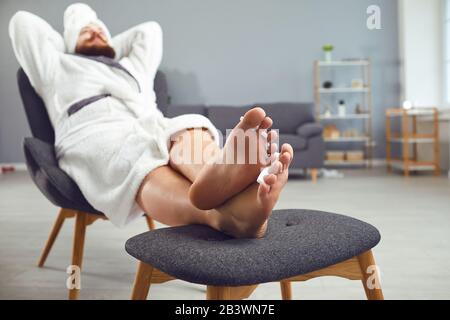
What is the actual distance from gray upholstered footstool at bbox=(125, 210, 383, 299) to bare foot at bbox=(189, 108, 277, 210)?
0.10m

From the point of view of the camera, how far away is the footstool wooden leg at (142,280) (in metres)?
0.92

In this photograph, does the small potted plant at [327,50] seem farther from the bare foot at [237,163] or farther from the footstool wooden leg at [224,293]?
the footstool wooden leg at [224,293]

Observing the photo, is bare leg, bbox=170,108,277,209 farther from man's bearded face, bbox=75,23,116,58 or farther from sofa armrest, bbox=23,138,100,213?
man's bearded face, bbox=75,23,116,58

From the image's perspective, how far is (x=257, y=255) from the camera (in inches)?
30.1

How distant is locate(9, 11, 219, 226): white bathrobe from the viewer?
121 cm

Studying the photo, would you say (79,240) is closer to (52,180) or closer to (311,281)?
(52,180)

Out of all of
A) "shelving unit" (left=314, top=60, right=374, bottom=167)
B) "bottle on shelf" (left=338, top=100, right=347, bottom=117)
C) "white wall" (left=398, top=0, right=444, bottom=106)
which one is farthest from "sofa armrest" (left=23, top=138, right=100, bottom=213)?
"white wall" (left=398, top=0, right=444, bottom=106)

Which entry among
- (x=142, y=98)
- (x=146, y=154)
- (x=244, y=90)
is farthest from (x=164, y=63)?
(x=146, y=154)

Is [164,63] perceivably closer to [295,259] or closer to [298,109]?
[298,109]

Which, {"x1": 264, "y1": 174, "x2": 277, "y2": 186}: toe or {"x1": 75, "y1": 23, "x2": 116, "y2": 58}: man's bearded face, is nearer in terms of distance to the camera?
{"x1": 264, "y1": 174, "x2": 277, "y2": 186}: toe

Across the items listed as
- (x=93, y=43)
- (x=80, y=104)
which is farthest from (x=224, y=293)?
(x=93, y=43)

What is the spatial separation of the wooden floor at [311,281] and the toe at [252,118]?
30.0 inches

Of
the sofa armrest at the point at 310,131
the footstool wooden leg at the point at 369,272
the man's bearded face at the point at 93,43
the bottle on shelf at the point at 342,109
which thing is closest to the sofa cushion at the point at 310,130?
the sofa armrest at the point at 310,131

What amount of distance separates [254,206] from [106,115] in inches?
35.0
